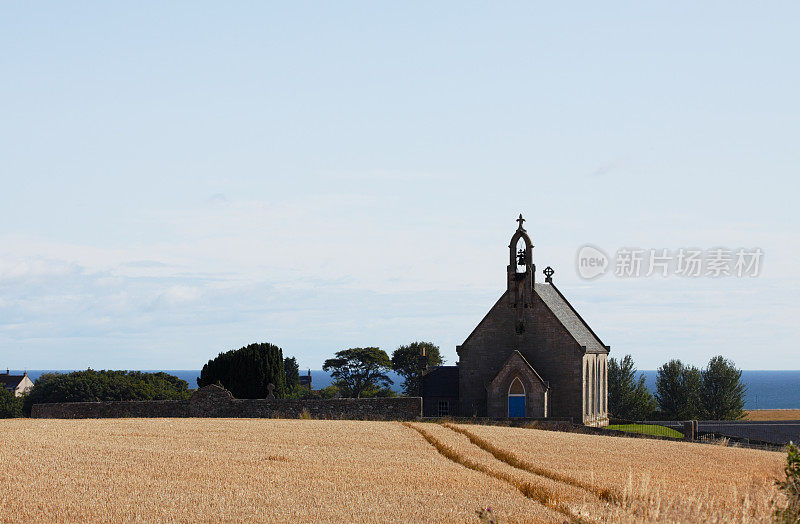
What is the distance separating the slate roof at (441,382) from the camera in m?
68.1

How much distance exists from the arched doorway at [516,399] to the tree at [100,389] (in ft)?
120

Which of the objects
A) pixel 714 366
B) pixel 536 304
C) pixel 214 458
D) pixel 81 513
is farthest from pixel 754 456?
pixel 714 366

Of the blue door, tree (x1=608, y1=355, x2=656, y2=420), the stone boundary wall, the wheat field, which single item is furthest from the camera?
tree (x1=608, y1=355, x2=656, y2=420)

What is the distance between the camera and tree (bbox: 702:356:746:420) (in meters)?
89.7

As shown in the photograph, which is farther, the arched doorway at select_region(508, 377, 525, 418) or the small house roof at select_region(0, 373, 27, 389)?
the small house roof at select_region(0, 373, 27, 389)

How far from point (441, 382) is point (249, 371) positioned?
48.8 feet

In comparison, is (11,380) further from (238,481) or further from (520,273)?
(238,481)

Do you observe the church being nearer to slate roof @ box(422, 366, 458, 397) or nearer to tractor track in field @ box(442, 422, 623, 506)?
slate roof @ box(422, 366, 458, 397)

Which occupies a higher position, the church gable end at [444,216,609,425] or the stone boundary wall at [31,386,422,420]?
the church gable end at [444,216,609,425]

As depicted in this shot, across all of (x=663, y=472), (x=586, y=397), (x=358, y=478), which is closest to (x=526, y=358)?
(x=586, y=397)

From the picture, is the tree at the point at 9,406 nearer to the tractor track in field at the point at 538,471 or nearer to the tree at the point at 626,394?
the tree at the point at 626,394

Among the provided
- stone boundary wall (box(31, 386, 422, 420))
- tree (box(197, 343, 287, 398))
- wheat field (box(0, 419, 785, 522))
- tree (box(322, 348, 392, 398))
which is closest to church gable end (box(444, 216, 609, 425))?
stone boundary wall (box(31, 386, 422, 420))

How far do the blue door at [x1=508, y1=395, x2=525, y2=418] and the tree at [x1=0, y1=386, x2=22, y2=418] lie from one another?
6115 cm

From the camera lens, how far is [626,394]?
87.1m
